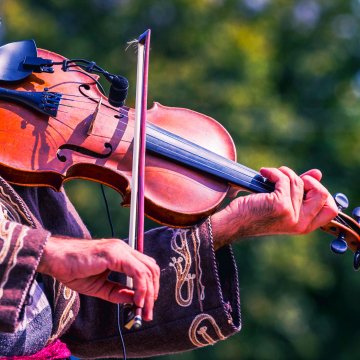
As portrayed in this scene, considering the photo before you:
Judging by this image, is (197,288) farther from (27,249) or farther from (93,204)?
(93,204)

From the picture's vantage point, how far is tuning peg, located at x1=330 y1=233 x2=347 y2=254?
315 centimetres

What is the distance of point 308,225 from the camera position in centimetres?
314

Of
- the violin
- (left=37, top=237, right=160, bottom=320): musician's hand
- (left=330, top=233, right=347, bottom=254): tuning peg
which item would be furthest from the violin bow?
(left=330, top=233, right=347, bottom=254): tuning peg

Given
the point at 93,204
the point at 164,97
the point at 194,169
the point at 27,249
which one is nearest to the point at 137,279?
the point at 27,249

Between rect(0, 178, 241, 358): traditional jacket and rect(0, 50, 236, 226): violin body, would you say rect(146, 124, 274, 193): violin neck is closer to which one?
rect(0, 50, 236, 226): violin body

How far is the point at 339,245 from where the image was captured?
125 inches

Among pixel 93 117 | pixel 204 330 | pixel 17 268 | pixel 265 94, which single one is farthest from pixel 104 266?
pixel 265 94

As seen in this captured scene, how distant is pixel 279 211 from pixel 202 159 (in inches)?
10.2

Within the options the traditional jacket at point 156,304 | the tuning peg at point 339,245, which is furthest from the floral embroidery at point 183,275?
the tuning peg at point 339,245

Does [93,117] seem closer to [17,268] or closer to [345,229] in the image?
[17,268]

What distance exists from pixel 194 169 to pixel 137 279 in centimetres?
64

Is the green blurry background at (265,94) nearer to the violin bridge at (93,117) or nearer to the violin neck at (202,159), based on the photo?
the violin neck at (202,159)

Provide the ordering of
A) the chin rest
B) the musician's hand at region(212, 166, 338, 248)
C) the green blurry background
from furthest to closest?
the green blurry background, the musician's hand at region(212, 166, 338, 248), the chin rest

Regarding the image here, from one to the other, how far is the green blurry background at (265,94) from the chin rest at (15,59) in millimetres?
6866
